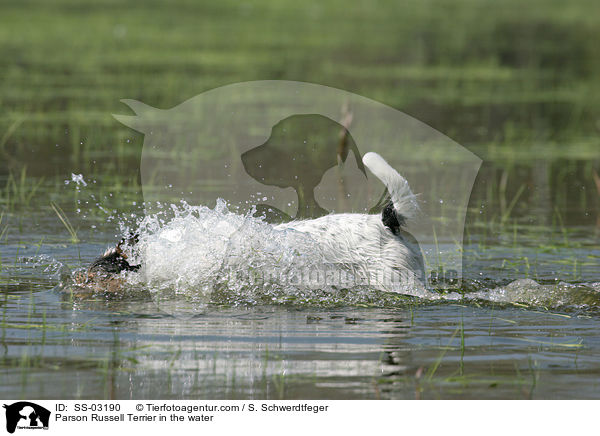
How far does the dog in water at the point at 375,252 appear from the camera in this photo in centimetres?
648

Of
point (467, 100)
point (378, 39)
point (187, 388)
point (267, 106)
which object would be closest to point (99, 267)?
point (187, 388)

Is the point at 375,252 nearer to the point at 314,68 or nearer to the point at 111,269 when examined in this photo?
the point at 111,269

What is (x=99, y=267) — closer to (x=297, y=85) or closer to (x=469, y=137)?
(x=469, y=137)

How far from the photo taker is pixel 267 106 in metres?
14.8

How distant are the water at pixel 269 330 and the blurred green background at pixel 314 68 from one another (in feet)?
9.51

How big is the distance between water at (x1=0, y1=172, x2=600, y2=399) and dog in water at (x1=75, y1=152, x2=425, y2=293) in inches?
3.6

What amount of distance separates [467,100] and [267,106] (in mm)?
3248

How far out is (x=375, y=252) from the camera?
21.4ft

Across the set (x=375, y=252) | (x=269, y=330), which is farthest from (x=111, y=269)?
(x=375, y=252)

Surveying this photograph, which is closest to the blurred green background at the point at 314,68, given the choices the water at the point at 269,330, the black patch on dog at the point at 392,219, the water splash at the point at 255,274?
the water at the point at 269,330

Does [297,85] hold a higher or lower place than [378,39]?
lower

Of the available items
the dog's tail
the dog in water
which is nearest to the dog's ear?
the dog in water

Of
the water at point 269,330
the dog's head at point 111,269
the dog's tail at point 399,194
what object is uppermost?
the dog's tail at point 399,194

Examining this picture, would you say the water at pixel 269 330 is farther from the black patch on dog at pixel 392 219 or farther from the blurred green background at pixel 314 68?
the blurred green background at pixel 314 68
